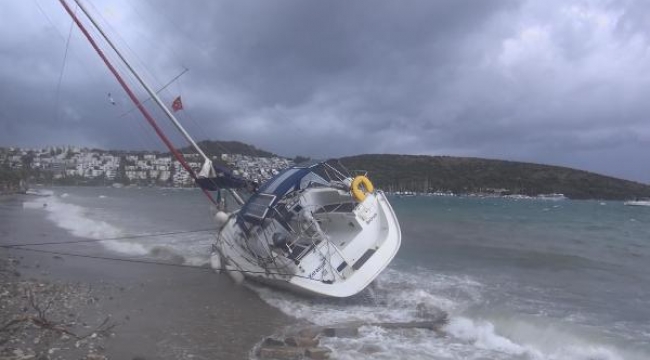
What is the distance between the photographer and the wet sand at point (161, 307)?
9422 mm

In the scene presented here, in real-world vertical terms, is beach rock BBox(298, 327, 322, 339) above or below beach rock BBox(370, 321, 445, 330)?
above

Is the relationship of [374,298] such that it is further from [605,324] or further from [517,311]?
[605,324]

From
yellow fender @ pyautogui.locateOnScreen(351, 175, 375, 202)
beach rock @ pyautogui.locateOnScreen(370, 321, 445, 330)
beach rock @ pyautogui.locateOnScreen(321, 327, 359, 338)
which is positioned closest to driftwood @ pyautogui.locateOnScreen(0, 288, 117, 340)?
beach rock @ pyautogui.locateOnScreen(321, 327, 359, 338)

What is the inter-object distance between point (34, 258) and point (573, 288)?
18.4 m

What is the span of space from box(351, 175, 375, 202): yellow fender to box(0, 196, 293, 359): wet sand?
3786 millimetres

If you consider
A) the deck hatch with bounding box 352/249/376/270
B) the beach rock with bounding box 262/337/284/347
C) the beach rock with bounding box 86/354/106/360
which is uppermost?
the deck hatch with bounding box 352/249/376/270

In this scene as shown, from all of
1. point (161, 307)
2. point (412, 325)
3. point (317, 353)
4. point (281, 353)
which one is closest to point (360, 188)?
point (412, 325)

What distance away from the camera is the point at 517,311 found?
14.0m

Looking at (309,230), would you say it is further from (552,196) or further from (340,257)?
(552,196)

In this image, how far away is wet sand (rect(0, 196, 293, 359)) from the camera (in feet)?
30.9

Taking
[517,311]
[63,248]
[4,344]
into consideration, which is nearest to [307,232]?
[517,311]

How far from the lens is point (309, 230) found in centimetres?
1429

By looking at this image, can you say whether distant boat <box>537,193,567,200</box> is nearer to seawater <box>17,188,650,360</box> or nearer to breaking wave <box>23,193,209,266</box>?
seawater <box>17,188,650,360</box>

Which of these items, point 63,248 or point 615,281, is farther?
point 63,248
